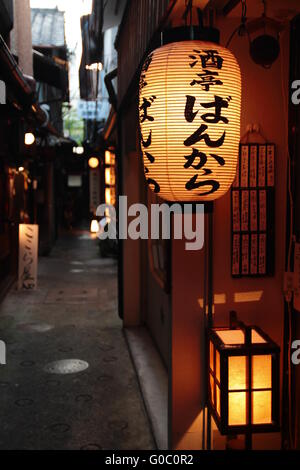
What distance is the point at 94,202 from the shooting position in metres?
28.1

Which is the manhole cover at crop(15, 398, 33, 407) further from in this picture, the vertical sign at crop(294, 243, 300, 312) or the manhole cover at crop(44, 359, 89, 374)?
the vertical sign at crop(294, 243, 300, 312)

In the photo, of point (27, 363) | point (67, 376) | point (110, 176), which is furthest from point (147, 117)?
point (110, 176)

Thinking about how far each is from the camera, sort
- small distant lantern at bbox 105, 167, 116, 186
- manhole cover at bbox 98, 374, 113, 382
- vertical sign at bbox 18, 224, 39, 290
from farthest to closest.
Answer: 1. small distant lantern at bbox 105, 167, 116, 186
2. vertical sign at bbox 18, 224, 39, 290
3. manhole cover at bbox 98, 374, 113, 382

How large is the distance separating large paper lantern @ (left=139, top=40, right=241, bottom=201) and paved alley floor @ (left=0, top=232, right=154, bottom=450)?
166 inches

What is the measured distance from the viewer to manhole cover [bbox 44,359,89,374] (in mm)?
10055

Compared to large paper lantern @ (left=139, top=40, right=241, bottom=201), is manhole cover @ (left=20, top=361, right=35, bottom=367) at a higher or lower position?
lower

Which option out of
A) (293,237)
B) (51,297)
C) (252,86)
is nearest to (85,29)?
(51,297)

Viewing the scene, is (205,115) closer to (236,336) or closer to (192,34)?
(192,34)

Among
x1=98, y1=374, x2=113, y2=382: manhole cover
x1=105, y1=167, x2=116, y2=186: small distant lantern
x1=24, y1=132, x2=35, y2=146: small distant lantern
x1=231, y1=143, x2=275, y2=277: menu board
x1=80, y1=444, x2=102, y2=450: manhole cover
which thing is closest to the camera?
x1=231, y1=143, x2=275, y2=277: menu board

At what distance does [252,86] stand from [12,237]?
15.1 m

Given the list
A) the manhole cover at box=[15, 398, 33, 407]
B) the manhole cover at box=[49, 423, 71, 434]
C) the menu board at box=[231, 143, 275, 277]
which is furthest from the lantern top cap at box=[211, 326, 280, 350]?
the manhole cover at box=[15, 398, 33, 407]

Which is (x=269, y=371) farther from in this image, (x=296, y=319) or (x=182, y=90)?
(x=182, y=90)

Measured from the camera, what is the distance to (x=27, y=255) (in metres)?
14.8

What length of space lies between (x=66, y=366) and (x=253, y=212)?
5.94 m
